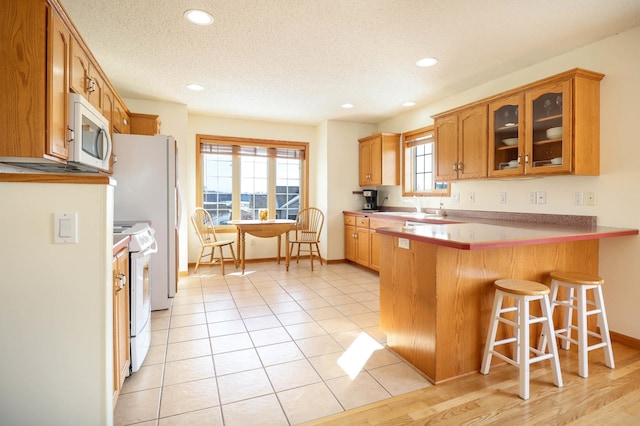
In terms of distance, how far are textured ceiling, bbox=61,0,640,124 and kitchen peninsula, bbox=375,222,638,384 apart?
1448 millimetres

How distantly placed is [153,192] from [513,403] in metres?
3.18

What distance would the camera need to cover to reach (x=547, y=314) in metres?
1.86

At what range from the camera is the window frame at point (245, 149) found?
5051 millimetres

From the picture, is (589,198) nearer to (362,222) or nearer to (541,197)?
(541,197)

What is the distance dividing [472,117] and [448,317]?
2190 mm

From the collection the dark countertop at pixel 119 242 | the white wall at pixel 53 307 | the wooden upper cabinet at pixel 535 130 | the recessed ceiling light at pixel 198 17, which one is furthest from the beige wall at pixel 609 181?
the white wall at pixel 53 307

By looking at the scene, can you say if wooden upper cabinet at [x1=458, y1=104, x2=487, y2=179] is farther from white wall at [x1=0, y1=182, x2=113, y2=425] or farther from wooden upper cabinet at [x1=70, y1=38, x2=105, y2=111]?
wooden upper cabinet at [x1=70, y1=38, x2=105, y2=111]

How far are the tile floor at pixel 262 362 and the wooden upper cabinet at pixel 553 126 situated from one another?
1.86 m

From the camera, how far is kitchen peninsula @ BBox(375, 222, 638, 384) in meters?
1.88

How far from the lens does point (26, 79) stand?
171 cm

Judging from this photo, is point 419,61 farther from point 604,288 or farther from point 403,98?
point 604,288

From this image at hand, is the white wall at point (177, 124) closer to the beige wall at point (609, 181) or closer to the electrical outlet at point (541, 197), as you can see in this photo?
the beige wall at point (609, 181)

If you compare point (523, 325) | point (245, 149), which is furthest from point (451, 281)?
point (245, 149)

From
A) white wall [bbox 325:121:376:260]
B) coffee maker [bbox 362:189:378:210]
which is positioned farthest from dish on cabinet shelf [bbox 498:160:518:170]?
white wall [bbox 325:121:376:260]
